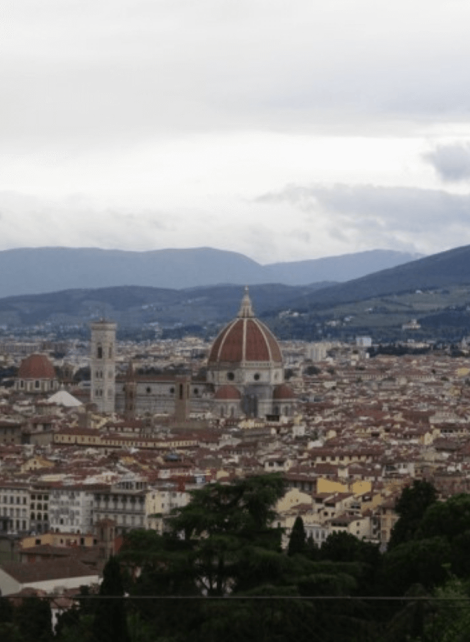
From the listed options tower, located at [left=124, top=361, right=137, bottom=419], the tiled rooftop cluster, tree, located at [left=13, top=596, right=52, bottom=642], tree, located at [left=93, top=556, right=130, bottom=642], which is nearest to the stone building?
the tiled rooftop cluster

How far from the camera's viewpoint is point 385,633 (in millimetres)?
24109

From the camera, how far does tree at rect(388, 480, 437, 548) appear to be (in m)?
37.5

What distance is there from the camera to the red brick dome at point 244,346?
100m

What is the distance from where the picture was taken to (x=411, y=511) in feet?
130

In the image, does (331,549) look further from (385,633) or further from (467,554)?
(385,633)

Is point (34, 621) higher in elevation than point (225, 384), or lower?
lower

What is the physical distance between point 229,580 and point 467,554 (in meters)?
6.97

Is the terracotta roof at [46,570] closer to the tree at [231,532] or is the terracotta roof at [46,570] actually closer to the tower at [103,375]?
the tree at [231,532]

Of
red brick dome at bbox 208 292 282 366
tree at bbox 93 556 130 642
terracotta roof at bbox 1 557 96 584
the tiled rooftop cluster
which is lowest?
terracotta roof at bbox 1 557 96 584

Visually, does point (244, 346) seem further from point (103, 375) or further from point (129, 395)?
point (103, 375)

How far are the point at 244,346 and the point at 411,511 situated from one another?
2385 inches

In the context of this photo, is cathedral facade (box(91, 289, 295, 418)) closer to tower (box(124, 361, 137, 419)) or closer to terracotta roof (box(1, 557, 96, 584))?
tower (box(124, 361, 137, 419))

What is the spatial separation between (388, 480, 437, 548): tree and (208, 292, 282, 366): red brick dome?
5733 centimetres

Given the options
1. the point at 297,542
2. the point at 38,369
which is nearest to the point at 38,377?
the point at 38,369
